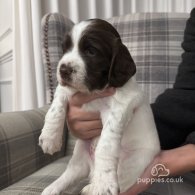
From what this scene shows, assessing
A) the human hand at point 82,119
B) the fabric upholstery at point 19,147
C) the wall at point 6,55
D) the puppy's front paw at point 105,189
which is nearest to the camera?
the puppy's front paw at point 105,189

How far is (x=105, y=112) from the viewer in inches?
42.5

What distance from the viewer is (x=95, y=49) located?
97 cm

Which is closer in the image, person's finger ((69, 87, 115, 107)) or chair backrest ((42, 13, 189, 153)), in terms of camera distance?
person's finger ((69, 87, 115, 107))

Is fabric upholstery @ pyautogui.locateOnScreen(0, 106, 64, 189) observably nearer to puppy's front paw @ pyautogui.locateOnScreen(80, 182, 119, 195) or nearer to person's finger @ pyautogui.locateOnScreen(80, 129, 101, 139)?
person's finger @ pyautogui.locateOnScreen(80, 129, 101, 139)

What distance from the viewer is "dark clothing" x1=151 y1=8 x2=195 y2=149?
47.4 inches

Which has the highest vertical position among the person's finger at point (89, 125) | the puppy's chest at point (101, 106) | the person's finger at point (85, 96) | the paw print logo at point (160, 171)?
the person's finger at point (85, 96)

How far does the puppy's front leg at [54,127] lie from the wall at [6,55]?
1374 mm

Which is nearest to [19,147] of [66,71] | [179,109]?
[66,71]

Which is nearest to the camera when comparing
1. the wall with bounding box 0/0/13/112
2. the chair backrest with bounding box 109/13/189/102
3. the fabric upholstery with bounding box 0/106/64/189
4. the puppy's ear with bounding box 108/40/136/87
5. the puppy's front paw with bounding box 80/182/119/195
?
the puppy's front paw with bounding box 80/182/119/195

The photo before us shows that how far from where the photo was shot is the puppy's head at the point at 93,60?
954 millimetres

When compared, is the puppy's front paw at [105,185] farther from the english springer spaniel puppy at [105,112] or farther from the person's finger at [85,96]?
the person's finger at [85,96]

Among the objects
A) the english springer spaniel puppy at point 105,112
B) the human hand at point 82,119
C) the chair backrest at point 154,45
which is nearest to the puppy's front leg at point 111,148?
the english springer spaniel puppy at point 105,112

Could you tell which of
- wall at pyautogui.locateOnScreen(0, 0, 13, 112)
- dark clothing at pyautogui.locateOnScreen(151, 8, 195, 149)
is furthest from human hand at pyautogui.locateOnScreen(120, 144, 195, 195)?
wall at pyautogui.locateOnScreen(0, 0, 13, 112)

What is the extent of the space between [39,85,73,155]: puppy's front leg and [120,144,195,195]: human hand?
24 cm
